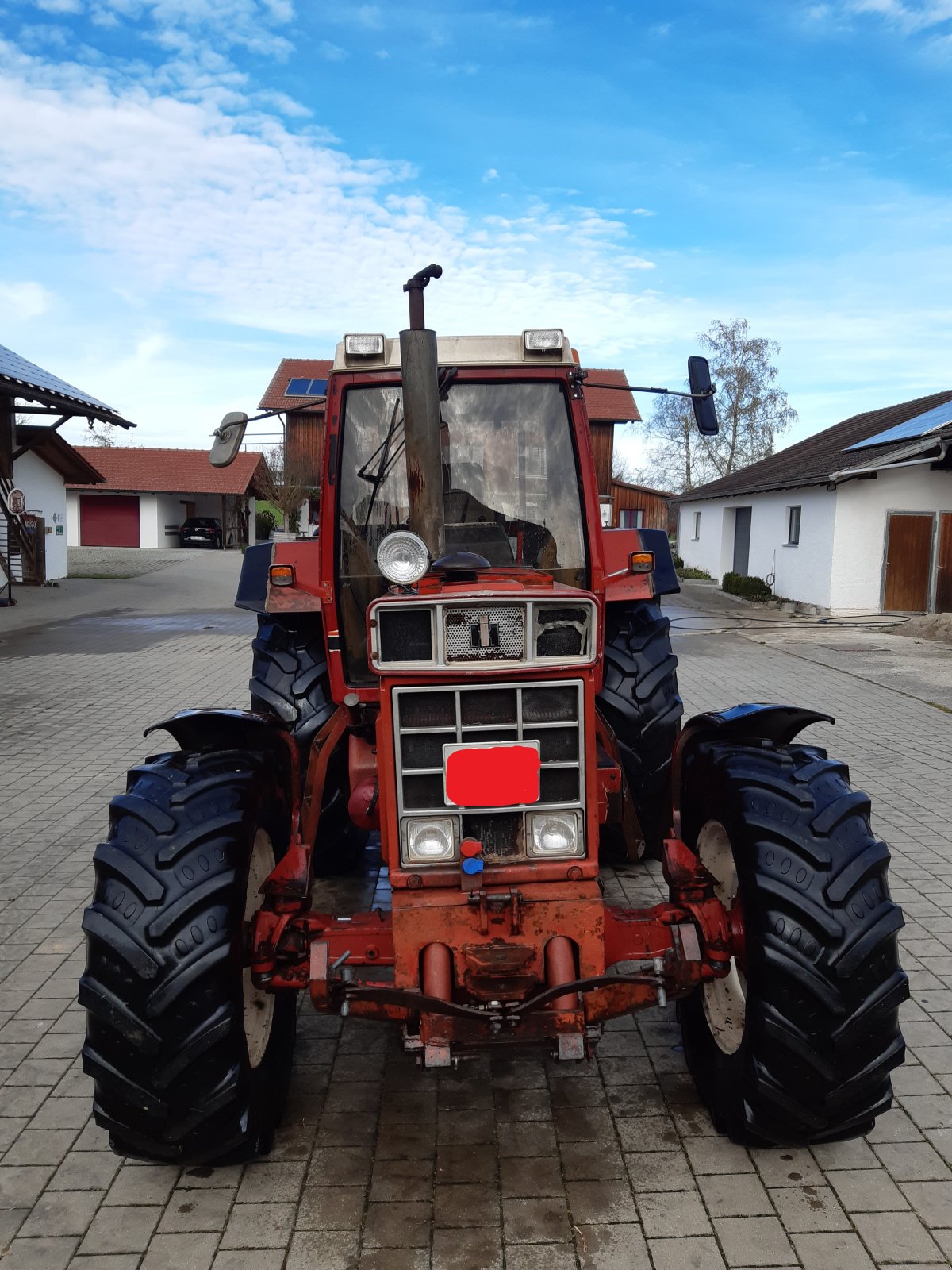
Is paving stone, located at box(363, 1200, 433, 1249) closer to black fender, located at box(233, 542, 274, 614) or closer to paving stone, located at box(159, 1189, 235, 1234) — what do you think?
paving stone, located at box(159, 1189, 235, 1234)

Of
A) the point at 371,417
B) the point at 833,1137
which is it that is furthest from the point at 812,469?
the point at 833,1137

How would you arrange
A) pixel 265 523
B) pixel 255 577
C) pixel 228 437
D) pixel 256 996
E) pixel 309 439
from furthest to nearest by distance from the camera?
pixel 265 523 < pixel 309 439 < pixel 255 577 < pixel 228 437 < pixel 256 996

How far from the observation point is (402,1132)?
9.48 ft

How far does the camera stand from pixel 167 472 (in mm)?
40500

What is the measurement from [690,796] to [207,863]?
1.52 metres

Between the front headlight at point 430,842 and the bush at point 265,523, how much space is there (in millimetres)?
42869

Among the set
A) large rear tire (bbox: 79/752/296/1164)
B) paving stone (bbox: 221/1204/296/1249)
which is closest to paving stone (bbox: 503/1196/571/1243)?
paving stone (bbox: 221/1204/296/1249)

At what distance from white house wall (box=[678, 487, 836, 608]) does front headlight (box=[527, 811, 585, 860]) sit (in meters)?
16.4

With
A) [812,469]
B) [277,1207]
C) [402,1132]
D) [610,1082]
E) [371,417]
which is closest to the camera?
[277,1207]

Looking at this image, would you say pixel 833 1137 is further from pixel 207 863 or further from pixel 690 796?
pixel 207 863

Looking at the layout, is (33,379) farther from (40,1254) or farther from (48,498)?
(40,1254)

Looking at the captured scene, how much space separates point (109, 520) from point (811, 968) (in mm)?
40172

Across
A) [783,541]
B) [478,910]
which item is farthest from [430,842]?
[783,541]

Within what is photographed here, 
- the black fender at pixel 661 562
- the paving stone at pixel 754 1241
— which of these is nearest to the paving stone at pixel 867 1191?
the paving stone at pixel 754 1241
